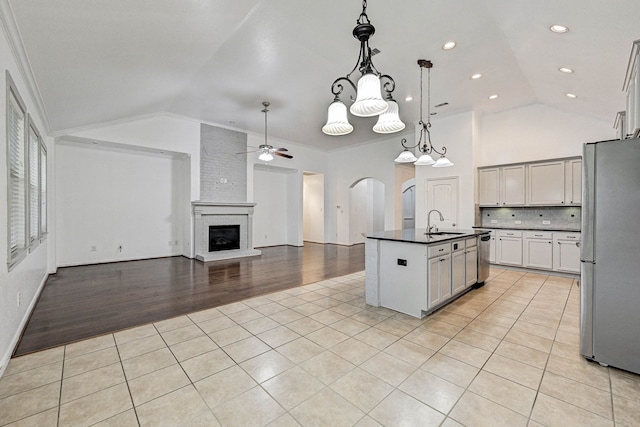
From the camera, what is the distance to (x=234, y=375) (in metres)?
2.14

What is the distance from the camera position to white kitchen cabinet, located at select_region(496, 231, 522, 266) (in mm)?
5664

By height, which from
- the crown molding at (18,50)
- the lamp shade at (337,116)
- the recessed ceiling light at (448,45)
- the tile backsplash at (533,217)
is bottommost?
the tile backsplash at (533,217)

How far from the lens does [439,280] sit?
134 inches

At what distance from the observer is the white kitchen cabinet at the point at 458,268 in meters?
3.71

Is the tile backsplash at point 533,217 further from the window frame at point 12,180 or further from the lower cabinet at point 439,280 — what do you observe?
the window frame at point 12,180

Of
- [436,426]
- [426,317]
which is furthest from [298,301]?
[436,426]

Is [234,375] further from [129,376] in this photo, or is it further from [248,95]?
[248,95]

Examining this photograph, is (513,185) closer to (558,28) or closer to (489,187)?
(489,187)

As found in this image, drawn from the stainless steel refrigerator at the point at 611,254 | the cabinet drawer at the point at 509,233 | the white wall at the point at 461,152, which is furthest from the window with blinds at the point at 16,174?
the cabinet drawer at the point at 509,233

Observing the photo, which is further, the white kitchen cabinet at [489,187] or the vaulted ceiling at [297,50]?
the white kitchen cabinet at [489,187]

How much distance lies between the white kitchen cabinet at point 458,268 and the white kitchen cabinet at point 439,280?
0.43ft

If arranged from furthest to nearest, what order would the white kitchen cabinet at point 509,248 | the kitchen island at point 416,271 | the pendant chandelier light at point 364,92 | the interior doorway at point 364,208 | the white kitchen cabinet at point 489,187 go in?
the interior doorway at point 364,208 → the white kitchen cabinet at point 489,187 → the white kitchen cabinet at point 509,248 → the kitchen island at point 416,271 → the pendant chandelier light at point 364,92

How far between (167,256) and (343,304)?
18.1 feet

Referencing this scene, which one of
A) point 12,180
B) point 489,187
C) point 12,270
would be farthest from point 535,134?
point 12,270
